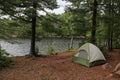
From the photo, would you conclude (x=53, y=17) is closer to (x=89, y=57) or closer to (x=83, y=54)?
(x=83, y=54)

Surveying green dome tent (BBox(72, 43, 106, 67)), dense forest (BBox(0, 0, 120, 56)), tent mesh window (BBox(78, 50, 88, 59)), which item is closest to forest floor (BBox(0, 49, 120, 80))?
green dome tent (BBox(72, 43, 106, 67))

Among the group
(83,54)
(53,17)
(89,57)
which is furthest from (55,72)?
(53,17)

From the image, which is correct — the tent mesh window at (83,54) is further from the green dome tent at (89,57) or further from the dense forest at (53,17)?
the dense forest at (53,17)

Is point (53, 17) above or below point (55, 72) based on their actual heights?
above

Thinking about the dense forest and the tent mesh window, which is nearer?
the tent mesh window

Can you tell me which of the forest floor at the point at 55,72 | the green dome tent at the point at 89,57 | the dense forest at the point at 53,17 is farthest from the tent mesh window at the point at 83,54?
the dense forest at the point at 53,17

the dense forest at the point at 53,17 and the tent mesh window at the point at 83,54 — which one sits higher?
the dense forest at the point at 53,17

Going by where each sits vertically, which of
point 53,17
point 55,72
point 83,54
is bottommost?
point 55,72

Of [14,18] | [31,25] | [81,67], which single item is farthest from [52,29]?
[81,67]

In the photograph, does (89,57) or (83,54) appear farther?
(83,54)

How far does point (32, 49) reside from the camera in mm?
13469

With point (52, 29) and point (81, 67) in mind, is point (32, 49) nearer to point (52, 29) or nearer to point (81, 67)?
point (52, 29)

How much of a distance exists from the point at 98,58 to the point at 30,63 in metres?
3.83

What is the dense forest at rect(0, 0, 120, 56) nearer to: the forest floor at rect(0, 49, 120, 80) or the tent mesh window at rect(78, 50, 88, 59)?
the tent mesh window at rect(78, 50, 88, 59)
